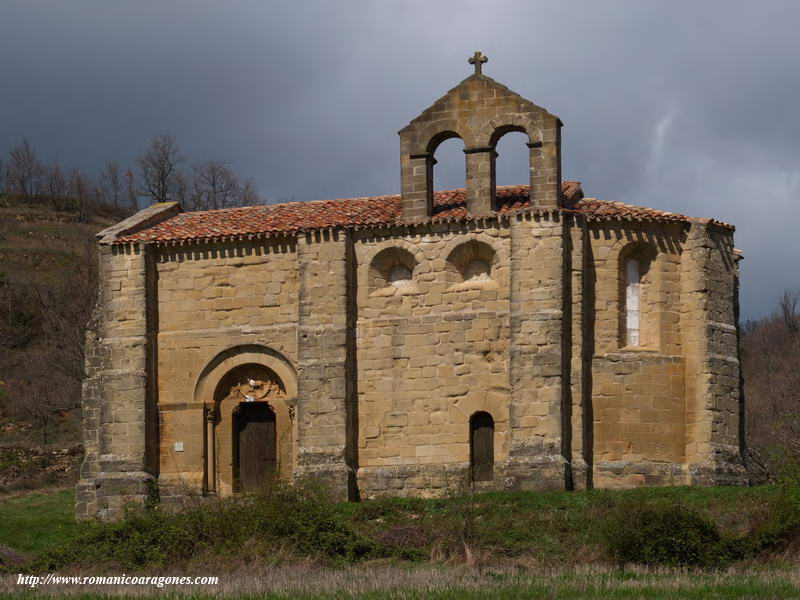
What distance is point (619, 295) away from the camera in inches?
1267

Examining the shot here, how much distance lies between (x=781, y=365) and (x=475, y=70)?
34.9m

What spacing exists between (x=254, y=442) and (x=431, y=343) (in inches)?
195

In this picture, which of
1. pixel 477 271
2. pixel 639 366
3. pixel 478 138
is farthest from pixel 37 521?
pixel 639 366

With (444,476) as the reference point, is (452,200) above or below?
above

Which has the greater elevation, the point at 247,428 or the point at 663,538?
the point at 247,428

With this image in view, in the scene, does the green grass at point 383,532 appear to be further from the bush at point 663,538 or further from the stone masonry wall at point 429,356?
the stone masonry wall at point 429,356

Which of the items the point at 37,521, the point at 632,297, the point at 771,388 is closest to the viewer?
the point at 632,297

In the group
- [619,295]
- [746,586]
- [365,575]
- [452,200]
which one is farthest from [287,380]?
[746,586]

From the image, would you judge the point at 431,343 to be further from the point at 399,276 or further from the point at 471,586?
the point at 471,586

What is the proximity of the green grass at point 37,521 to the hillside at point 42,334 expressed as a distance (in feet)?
14.8

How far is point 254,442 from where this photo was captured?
112ft

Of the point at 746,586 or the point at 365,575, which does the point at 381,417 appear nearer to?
the point at 365,575

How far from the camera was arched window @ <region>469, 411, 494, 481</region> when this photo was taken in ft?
105

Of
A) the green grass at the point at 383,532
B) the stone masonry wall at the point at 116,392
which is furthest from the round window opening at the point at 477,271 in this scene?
the stone masonry wall at the point at 116,392
